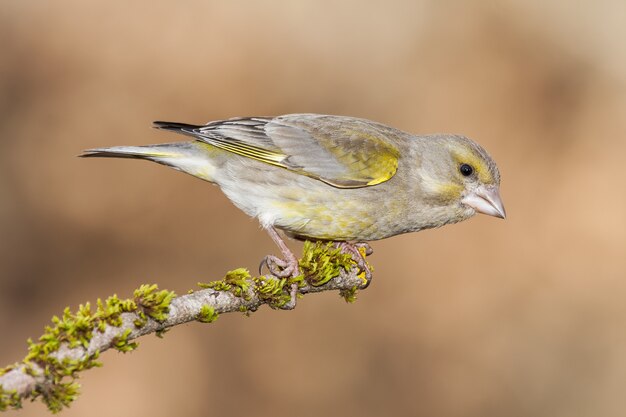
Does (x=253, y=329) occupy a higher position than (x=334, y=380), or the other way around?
(x=253, y=329)

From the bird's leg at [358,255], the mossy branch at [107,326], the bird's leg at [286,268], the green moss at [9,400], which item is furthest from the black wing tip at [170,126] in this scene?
the green moss at [9,400]

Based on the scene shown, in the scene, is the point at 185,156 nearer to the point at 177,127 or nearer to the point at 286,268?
the point at 177,127

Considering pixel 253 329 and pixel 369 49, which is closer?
pixel 253 329

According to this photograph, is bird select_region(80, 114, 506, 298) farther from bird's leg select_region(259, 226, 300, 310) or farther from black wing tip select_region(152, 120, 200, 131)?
bird's leg select_region(259, 226, 300, 310)

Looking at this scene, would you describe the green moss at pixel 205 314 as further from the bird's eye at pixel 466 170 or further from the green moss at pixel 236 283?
the bird's eye at pixel 466 170

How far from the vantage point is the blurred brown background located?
28.9ft

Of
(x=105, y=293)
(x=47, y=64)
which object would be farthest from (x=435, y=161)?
(x=47, y=64)

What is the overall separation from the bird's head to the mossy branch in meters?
1.40

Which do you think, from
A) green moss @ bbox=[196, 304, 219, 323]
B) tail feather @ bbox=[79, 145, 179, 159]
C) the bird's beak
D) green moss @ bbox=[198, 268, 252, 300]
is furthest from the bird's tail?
green moss @ bbox=[196, 304, 219, 323]

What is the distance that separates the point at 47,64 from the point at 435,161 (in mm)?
5247

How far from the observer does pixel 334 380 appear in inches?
352

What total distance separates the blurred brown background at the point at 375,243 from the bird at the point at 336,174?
3288mm

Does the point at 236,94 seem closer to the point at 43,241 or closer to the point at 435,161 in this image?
the point at 43,241

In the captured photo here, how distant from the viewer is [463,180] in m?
5.76
